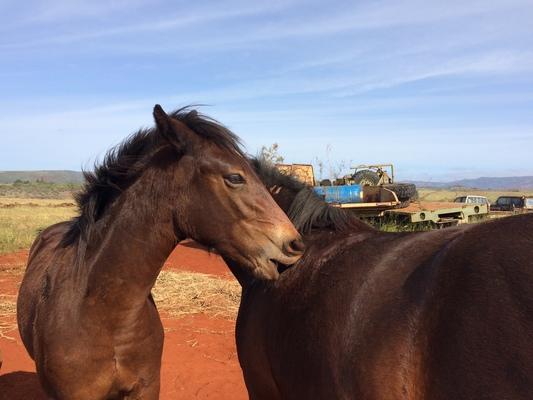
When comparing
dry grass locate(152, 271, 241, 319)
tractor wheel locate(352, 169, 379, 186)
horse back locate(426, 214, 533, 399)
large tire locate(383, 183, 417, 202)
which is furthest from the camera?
tractor wheel locate(352, 169, 379, 186)

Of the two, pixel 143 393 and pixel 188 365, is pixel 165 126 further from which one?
pixel 188 365

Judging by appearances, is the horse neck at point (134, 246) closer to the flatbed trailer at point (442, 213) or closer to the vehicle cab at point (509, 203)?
the flatbed trailer at point (442, 213)

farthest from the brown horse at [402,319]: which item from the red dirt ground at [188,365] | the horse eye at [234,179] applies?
the red dirt ground at [188,365]

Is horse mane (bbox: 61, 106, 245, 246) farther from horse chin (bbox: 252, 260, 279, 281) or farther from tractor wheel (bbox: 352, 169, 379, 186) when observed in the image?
tractor wheel (bbox: 352, 169, 379, 186)

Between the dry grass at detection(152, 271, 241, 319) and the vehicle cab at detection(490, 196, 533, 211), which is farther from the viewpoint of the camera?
the vehicle cab at detection(490, 196, 533, 211)

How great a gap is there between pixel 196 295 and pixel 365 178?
846cm

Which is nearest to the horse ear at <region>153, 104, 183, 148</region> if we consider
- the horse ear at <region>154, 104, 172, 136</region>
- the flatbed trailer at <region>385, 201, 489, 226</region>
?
the horse ear at <region>154, 104, 172, 136</region>

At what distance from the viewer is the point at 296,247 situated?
2611 millimetres

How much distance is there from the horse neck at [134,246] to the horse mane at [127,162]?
124 millimetres

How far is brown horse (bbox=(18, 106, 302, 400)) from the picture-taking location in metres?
2.73

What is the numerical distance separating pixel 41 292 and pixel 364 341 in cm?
257

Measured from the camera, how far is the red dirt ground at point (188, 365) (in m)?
5.11

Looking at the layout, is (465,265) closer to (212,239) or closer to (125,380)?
(212,239)

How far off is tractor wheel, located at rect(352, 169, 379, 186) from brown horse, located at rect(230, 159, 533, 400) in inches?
513
